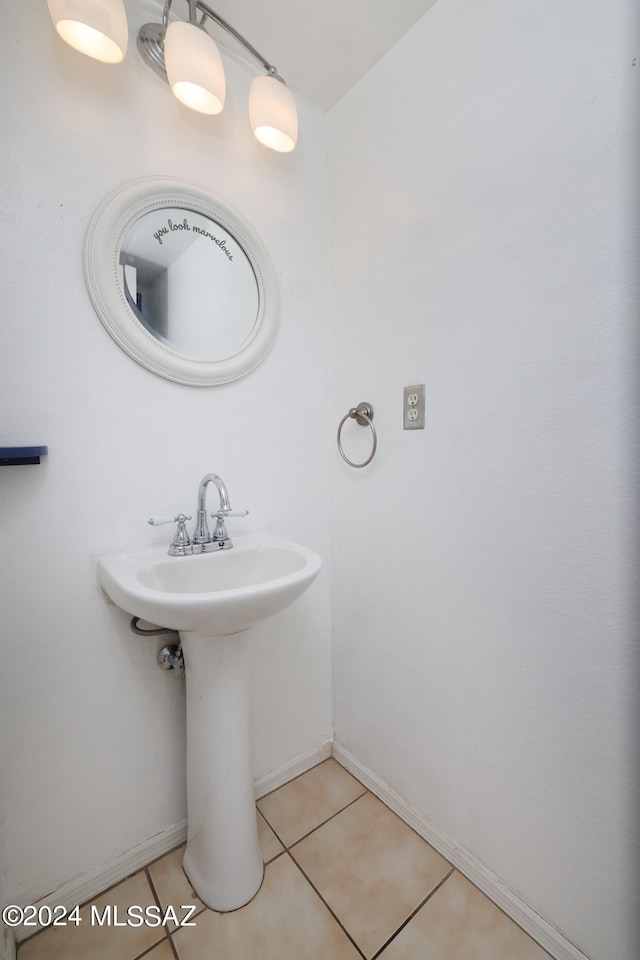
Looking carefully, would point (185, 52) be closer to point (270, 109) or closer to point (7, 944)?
point (270, 109)

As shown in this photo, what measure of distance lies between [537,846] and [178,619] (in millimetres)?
883

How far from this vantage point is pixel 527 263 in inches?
31.8

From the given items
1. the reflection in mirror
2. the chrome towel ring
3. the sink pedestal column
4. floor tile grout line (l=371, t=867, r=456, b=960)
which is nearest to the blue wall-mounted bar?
the reflection in mirror

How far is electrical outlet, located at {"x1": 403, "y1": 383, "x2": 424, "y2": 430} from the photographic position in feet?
3.38

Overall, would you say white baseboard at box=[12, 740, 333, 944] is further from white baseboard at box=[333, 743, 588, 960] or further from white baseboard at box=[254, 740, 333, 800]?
white baseboard at box=[333, 743, 588, 960]

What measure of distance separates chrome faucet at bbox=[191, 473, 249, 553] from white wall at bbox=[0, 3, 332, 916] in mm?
60

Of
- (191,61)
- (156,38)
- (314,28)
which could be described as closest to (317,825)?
(191,61)

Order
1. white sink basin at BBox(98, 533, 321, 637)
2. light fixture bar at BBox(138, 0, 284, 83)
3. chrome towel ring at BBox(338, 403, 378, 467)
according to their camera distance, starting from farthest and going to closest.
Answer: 1. chrome towel ring at BBox(338, 403, 378, 467)
2. light fixture bar at BBox(138, 0, 284, 83)
3. white sink basin at BBox(98, 533, 321, 637)

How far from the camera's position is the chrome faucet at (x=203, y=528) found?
0.95 metres

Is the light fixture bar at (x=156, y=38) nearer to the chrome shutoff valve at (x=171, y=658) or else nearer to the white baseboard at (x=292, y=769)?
the chrome shutoff valve at (x=171, y=658)

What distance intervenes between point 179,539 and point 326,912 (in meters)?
0.90

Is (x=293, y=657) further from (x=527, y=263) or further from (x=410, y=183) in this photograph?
(x=410, y=183)

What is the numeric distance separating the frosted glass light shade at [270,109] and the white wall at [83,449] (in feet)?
0.35

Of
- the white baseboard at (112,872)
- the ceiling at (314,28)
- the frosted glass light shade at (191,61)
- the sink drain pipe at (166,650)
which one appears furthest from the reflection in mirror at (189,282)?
the white baseboard at (112,872)
